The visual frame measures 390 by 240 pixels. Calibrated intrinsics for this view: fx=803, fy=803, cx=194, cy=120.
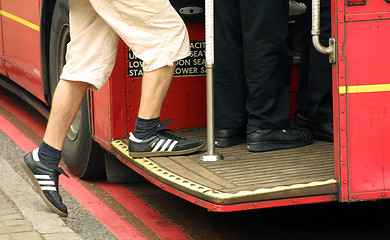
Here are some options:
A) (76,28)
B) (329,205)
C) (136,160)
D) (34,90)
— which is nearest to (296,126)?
(329,205)

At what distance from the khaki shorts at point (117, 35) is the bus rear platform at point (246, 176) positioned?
1.71ft

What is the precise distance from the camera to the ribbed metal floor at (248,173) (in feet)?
12.0

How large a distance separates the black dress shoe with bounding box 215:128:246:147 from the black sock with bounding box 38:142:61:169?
926mm

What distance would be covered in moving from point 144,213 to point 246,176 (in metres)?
1.18

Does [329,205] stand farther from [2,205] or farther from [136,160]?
[2,205]

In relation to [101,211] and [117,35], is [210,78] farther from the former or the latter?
[101,211]

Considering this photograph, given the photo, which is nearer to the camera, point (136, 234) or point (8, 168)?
point (136, 234)

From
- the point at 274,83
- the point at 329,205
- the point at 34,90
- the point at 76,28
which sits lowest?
the point at 329,205

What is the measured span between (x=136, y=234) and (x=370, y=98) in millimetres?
1630

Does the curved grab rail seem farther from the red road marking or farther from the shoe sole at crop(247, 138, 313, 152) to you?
the red road marking

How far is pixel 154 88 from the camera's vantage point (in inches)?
169

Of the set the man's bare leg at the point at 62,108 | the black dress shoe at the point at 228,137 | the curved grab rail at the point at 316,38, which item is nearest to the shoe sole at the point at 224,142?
the black dress shoe at the point at 228,137

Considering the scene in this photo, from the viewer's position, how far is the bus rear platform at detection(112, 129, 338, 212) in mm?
3631

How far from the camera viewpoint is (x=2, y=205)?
473 centimetres
